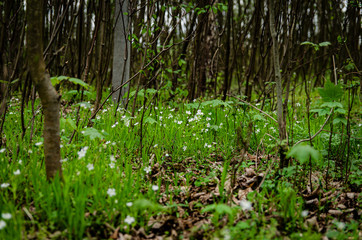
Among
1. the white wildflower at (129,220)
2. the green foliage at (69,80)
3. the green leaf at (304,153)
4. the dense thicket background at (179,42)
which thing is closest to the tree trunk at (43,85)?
the green foliage at (69,80)

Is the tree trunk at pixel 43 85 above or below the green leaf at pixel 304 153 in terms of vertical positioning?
above

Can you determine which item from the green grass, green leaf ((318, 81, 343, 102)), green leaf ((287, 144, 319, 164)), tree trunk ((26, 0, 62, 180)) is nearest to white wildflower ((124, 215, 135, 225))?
the green grass

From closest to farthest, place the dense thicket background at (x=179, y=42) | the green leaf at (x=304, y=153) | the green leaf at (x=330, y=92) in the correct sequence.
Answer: the green leaf at (x=304, y=153) → the green leaf at (x=330, y=92) → the dense thicket background at (x=179, y=42)

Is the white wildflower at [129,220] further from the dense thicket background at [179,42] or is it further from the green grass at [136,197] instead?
the dense thicket background at [179,42]

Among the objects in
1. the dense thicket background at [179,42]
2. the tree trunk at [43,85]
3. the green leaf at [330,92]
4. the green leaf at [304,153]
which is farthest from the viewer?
the dense thicket background at [179,42]

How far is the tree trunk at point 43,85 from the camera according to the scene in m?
1.56

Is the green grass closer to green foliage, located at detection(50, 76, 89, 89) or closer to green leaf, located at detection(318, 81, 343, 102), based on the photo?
green foliage, located at detection(50, 76, 89, 89)

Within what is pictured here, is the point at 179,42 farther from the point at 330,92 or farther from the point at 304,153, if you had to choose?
the point at 304,153

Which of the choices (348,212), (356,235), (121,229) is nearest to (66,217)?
(121,229)

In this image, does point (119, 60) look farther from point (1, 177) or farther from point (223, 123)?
point (1, 177)

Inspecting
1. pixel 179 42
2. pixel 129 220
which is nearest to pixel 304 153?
pixel 129 220

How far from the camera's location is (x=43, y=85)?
1.63 metres

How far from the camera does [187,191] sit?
2080 mm

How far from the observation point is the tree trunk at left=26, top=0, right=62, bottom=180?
156 centimetres
